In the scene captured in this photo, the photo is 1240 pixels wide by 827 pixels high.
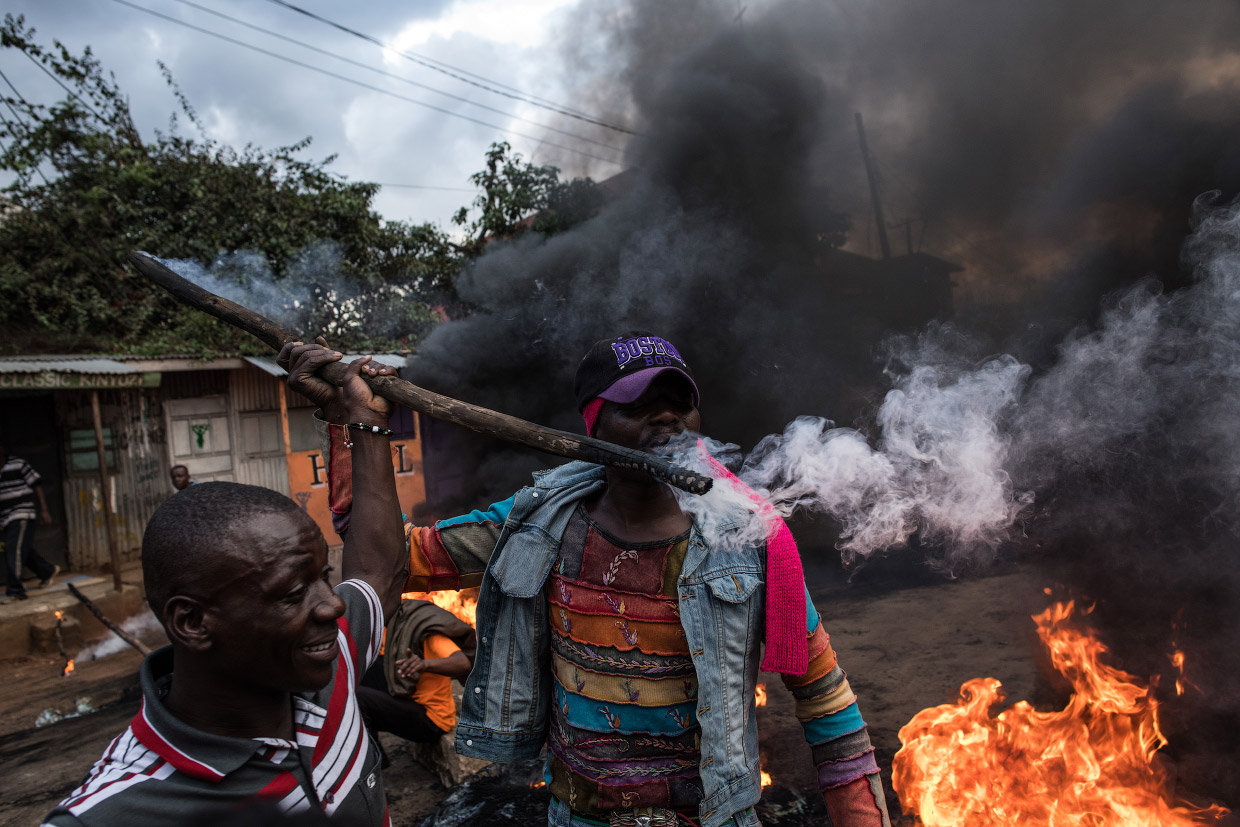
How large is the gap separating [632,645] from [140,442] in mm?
10945

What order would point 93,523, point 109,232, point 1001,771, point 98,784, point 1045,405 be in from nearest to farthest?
point 98,784
point 1001,771
point 1045,405
point 93,523
point 109,232

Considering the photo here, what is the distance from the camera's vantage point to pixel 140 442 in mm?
10180

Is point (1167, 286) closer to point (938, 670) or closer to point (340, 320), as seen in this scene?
point (938, 670)

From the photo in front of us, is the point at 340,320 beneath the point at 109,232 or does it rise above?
beneath

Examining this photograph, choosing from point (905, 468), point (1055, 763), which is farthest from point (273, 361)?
point (1055, 763)

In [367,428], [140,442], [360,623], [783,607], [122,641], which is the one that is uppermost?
[367,428]

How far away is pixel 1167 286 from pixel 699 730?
17.7 ft

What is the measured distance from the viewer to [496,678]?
6.70ft

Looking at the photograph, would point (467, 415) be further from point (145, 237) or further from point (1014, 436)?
point (145, 237)

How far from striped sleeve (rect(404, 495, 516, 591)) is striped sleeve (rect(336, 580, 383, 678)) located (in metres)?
0.42

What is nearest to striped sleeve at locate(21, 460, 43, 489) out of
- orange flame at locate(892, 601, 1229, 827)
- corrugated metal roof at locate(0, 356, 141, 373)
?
corrugated metal roof at locate(0, 356, 141, 373)

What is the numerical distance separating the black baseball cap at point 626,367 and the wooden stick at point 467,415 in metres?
0.21

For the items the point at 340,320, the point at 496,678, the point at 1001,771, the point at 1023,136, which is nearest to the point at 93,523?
the point at 340,320

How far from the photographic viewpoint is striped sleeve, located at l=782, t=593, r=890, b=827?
1775mm
